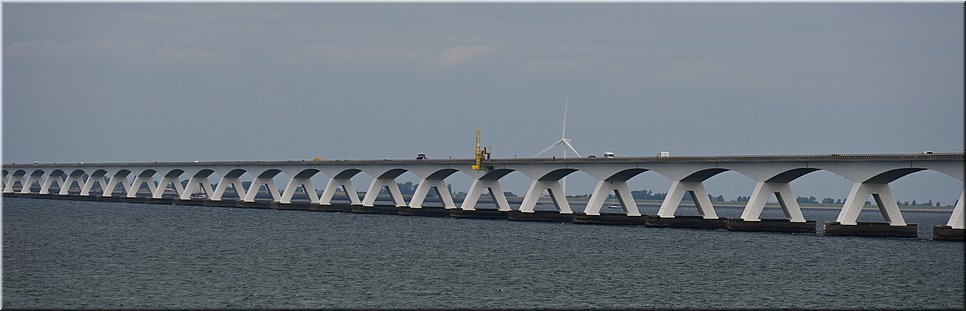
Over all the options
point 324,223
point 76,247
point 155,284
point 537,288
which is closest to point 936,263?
point 537,288

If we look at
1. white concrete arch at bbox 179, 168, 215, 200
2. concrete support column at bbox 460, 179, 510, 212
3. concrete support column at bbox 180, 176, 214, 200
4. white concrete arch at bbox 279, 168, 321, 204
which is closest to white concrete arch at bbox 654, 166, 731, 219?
concrete support column at bbox 460, 179, 510, 212

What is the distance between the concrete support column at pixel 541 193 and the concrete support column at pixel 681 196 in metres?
15.3

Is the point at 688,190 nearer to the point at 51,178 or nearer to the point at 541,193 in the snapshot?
the point at 541,193

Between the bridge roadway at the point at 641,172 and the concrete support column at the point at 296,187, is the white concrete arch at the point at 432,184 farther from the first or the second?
the concrete support column at the point at 296,187

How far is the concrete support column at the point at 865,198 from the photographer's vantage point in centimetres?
8069

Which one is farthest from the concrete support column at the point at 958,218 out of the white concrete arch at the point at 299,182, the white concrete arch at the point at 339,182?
the white concrete arch at the point at 299,182

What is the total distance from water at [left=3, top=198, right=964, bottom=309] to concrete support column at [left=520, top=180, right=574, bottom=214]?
18566mm

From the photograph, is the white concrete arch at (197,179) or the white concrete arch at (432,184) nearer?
the white concrete arch at (432,184)

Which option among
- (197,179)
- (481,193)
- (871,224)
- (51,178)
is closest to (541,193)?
(481,193)

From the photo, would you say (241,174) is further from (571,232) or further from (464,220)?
(571,232)

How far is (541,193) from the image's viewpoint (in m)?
113

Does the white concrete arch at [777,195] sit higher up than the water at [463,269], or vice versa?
the white concrete arch at [777,195]

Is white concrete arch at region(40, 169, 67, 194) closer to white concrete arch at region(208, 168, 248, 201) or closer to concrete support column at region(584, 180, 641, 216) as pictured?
white concrete arch at region(208, 168, 248, 201)

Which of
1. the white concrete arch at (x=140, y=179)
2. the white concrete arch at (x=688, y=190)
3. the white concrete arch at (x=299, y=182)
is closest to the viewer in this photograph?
the white concrete arch at (x=688, y=190)
